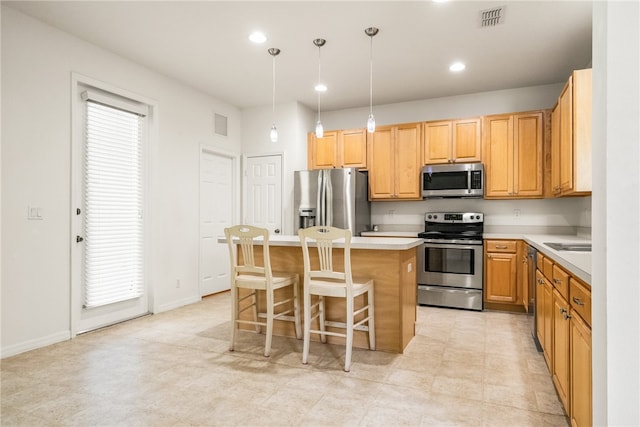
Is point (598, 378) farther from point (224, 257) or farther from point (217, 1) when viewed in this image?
point (224, 257)

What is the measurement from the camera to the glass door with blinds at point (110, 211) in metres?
3.65

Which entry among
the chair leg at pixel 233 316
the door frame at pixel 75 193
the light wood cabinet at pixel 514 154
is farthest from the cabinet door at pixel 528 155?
the door frame at pixel 75 193

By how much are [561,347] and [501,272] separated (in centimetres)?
249

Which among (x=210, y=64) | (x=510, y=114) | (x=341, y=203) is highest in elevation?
(x=210, y=64)

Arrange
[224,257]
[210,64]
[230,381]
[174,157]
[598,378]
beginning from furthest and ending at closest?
[224,257], [174,157], [210,64], [230,381], [598,378]

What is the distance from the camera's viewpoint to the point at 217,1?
2.99 meters

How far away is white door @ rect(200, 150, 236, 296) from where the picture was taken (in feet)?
17.0

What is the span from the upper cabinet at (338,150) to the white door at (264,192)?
56cm

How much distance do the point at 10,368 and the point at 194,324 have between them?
1483mm

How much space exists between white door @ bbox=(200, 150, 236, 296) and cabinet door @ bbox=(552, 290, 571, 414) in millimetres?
4095

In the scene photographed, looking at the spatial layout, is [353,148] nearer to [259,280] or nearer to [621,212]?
[259,280]

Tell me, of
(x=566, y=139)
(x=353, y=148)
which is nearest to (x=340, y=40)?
(x=353, y=148)

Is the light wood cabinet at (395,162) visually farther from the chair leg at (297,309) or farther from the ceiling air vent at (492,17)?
the chair leg at (297,309)

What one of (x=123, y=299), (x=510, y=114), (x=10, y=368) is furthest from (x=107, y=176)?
(x=510, y=114)
